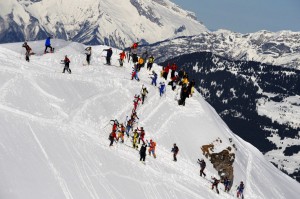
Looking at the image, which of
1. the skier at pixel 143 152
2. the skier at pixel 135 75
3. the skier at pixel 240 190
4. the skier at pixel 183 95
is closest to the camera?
the skier at pixel 143 152

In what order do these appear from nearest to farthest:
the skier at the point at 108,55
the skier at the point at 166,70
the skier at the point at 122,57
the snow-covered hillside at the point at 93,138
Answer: the snow-covered hillside at the point at 93,138 < the skier at the point at 108,55 < the skier at the point at 122,57 < the skier at the point at 166,70

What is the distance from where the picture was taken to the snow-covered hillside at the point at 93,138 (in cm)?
3756

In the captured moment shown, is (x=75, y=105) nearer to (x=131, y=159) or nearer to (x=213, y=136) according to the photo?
(x=131, y=159)

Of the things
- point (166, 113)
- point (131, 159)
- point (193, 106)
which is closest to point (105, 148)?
point (131, 159)

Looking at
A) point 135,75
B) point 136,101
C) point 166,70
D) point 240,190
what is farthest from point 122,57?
point 240,190

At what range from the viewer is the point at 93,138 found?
48.2m

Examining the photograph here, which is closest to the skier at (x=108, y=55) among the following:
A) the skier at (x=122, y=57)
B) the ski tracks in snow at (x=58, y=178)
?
the skier at (x=122, y=57)

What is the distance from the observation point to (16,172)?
35062 millimetres

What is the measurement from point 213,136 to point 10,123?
26.3 m

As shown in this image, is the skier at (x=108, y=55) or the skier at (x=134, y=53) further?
the skier at (x=134, y=53)

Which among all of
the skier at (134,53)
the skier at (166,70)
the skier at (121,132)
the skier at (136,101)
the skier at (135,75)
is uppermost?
the skier at (134,53)

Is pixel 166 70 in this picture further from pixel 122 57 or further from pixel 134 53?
pixel 122 57

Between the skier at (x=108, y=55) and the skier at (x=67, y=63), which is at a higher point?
the skier at (x=108, y=55)

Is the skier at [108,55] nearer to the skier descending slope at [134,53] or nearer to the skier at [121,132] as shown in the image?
the skier descending slope at [134,53]
